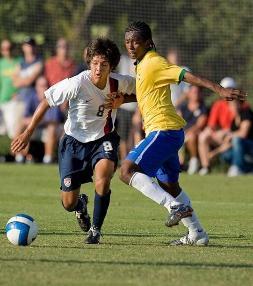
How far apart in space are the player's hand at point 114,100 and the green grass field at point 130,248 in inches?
51.0

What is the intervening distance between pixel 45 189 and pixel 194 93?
472 cm

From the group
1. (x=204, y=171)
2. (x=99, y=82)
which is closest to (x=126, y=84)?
(x=99, y=82)

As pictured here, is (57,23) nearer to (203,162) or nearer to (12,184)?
(203,162)

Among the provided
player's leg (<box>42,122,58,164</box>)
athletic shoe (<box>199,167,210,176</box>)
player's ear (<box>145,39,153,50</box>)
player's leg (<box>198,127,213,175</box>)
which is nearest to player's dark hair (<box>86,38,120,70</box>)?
player's ear (<box>145,39,153,50</box>)

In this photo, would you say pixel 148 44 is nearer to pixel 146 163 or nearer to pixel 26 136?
pixel 146 163

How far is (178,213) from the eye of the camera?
352 inches

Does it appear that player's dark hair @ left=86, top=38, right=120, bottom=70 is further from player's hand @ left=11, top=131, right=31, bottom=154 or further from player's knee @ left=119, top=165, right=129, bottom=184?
player's knee @ left=119, top=165, right=129, bottom=184

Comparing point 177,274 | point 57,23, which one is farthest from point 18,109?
point 177,274

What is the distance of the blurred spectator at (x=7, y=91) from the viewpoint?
22219 millimetres

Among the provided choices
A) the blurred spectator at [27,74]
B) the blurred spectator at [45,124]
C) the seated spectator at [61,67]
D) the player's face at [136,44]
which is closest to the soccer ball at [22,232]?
the player's face at [136,44]

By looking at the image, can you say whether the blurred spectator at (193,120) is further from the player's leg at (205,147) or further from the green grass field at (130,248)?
the green grass field at (130,248)

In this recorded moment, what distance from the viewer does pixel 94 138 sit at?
10.2 meters

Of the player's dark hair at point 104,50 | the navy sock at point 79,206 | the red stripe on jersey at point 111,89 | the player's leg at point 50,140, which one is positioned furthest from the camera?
the player's leg at point 50,140

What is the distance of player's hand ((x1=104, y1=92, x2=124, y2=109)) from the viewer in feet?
33.0
